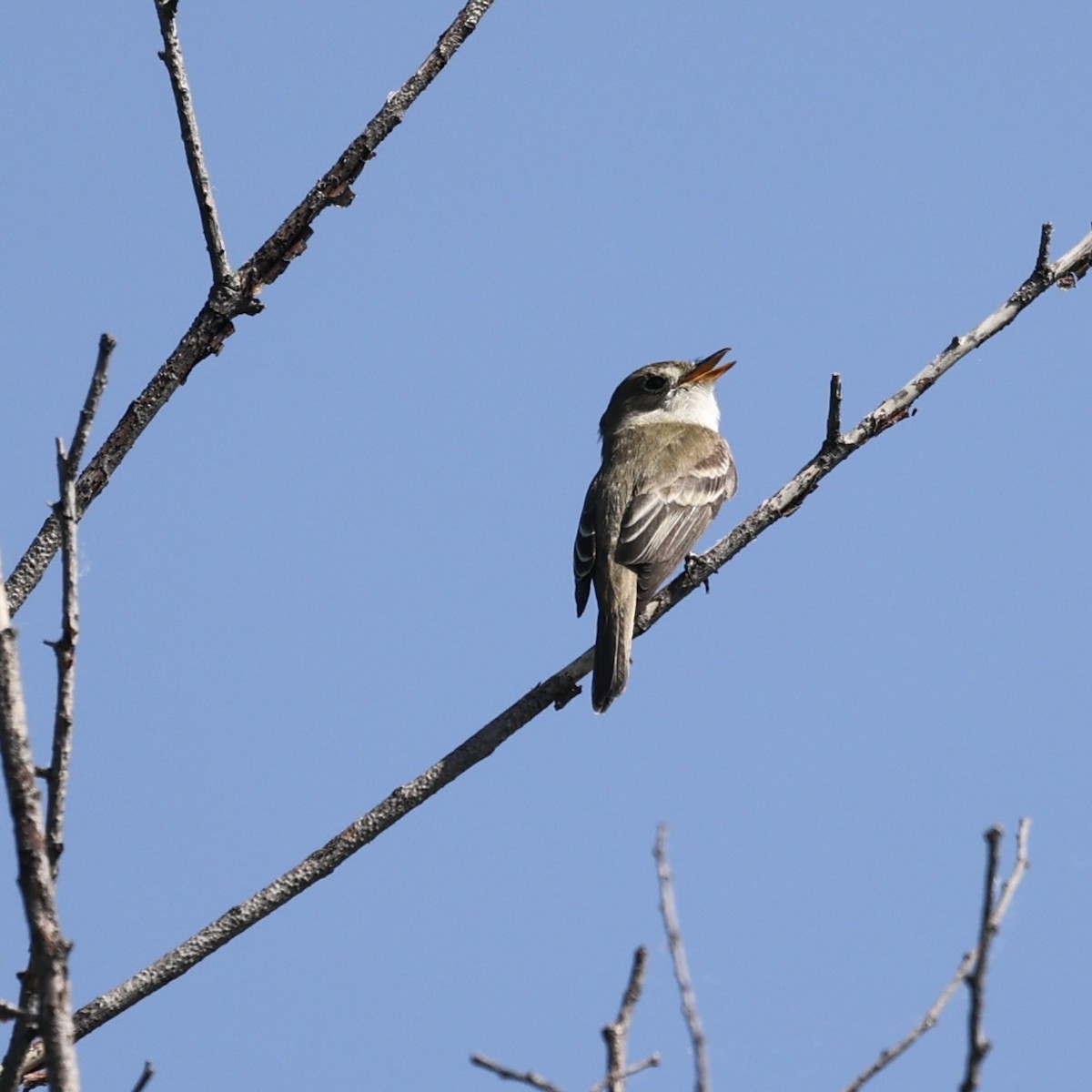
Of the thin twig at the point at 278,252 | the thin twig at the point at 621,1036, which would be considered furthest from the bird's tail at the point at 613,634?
the thin twig at the point at 621,1036

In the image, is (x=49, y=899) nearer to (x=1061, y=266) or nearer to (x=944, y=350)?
(x=944, y=350)

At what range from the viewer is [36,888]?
285 cm

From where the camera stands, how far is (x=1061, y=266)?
6.16 metres

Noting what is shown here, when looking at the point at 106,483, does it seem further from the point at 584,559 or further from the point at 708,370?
the point at 708,370

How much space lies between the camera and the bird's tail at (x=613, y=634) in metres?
7.77

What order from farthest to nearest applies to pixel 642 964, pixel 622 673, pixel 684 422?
1. pixel 684 422
2. pixel 622 673
3. pixel 642 964

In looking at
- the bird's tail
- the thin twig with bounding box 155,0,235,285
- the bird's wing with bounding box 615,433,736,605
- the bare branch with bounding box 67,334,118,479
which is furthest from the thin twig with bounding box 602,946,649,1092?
the bird's wing with bounding box 615,433,736,605

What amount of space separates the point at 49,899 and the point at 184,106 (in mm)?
2932

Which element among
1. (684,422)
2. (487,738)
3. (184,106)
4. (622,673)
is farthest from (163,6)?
(684,422)

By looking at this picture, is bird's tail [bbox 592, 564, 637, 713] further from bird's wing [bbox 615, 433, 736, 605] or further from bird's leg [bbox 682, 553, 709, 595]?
bird's leg [bbox 682, 553, 709, 595]

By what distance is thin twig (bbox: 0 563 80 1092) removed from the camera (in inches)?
107

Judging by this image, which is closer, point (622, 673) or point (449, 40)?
point (449, 40)

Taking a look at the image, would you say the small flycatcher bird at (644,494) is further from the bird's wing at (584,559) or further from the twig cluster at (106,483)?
the twig cluster at (106,483)

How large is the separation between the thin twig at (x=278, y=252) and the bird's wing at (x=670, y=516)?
3.75 meters
